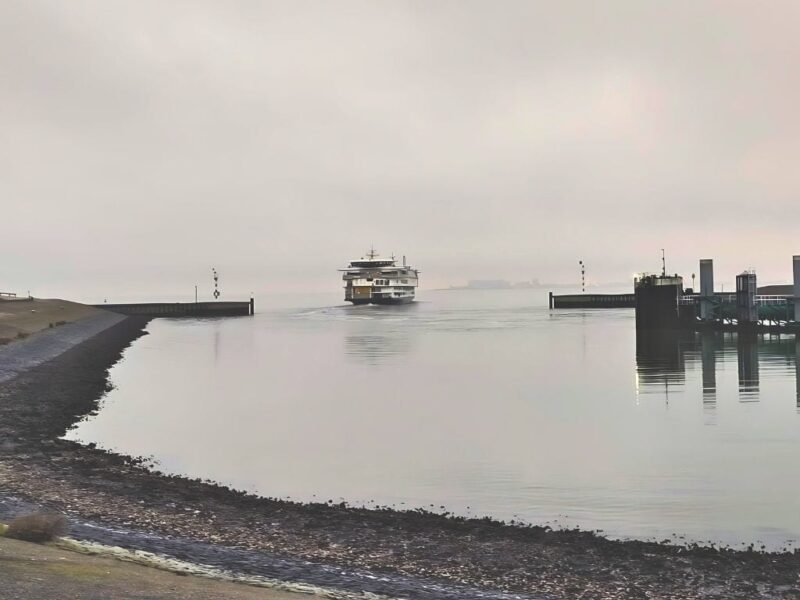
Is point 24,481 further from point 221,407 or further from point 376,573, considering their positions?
point 221,407

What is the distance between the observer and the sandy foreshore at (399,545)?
8.08 meters

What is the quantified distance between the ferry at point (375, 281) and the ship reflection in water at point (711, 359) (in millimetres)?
93525

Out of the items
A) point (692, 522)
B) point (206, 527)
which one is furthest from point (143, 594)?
point (692, 522)

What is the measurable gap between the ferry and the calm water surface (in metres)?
106

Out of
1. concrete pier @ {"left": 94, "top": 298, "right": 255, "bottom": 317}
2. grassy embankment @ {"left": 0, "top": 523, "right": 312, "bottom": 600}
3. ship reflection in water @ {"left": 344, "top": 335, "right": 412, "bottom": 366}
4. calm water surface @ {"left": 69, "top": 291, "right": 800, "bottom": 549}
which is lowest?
calm water surface @ {"left": 69, "top": 291, "right": 800, "bottom": 549}

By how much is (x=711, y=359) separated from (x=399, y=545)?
116 feet

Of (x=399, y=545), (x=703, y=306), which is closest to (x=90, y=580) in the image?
(x=399, y=545)

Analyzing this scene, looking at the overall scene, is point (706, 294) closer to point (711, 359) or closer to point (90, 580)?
point (711, 359)

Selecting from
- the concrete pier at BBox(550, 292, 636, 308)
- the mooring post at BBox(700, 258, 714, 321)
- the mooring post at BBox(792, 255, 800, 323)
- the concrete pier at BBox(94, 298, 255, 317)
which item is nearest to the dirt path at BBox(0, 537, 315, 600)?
the mooring post at BBox(792, 255, 800, 323)

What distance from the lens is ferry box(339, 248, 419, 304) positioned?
149m

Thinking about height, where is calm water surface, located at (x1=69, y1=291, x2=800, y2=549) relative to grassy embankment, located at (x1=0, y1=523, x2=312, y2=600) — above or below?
below

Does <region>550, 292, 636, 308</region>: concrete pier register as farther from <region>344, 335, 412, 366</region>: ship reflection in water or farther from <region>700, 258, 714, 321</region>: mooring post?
<region>344, 335, 412, 366</region>: ship reflection in water

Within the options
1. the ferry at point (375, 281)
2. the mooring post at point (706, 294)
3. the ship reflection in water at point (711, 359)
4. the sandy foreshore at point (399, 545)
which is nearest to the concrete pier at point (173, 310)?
the ferry at point (375, 281)

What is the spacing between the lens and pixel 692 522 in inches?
455
